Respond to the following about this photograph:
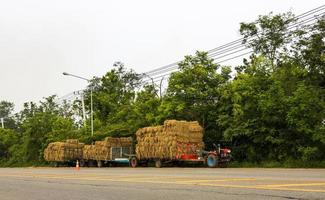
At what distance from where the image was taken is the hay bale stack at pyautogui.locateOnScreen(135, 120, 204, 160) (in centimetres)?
3153

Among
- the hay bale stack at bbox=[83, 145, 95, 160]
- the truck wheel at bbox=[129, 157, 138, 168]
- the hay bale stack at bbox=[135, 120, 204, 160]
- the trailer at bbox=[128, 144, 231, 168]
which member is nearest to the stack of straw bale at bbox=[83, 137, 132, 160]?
the hay bale stack at bbox=[83, 145, 95, 160]

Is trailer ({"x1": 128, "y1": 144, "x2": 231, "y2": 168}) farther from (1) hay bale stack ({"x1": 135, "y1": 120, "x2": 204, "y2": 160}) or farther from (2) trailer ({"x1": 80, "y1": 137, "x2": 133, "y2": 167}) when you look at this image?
(2) trailer ({"x1": 80, "y1": 137, "x2": 133, "y2": 167})

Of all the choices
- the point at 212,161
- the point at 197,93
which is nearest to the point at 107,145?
the point at 197,93

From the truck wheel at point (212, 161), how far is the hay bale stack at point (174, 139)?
5.64ft

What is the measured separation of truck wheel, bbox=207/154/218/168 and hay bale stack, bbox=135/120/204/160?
1.72 metres

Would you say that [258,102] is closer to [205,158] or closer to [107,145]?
[205,158]

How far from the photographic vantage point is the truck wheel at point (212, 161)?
29891 millimetres

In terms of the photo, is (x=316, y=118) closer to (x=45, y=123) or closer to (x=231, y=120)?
(x=231, y=120)

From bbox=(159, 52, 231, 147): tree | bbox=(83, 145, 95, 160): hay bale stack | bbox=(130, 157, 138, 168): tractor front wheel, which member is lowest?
bbox=(130, 157, 138, 168): tractor front wheel

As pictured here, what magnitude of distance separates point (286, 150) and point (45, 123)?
1415 inches

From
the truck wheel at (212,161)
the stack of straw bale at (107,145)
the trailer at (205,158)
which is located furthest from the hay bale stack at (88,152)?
the truck wheel at (212,161)

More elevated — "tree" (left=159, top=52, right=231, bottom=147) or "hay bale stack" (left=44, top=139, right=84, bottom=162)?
"tree" (left=159, top=52, right=231, bottom=147)

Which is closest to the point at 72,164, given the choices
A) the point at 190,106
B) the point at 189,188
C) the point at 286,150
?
the point at 190,106

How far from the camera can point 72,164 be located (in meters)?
48.0
